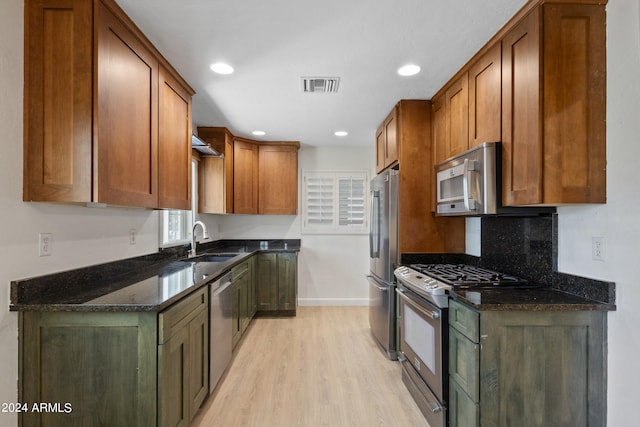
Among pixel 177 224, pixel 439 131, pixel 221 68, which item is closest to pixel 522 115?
pixel 439 131

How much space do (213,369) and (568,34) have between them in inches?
118

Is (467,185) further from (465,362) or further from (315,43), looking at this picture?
(315,43)

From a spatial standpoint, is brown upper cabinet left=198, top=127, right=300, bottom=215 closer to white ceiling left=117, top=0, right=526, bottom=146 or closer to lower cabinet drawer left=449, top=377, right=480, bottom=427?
white ceiling left=117, top=0, right=526, bottom=146

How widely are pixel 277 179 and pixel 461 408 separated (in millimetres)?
3489

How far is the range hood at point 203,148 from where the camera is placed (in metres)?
3.22

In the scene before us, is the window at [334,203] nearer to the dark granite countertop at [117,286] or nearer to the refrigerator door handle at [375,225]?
the refrigerator door handle at [375,225]

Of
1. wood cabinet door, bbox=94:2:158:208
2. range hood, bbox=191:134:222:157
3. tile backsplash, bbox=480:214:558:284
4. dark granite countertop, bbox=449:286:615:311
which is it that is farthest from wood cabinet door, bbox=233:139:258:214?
dark granite countertop, bbox=449:286:615:311

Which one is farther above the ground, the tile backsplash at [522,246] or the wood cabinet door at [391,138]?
the wood cabinet door at [391,138]

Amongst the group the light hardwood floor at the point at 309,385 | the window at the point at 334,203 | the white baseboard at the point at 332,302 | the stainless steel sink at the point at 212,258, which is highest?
the window at the point at 334,203

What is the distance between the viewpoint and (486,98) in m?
2.01

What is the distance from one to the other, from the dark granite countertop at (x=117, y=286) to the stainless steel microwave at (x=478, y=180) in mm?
1807

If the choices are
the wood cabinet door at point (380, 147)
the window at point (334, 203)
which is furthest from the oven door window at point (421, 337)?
the window at point (334, 203)

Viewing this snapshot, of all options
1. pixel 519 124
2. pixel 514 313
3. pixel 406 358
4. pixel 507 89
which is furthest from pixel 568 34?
pixel 406 358

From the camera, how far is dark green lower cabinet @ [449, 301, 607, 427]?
154 cm
